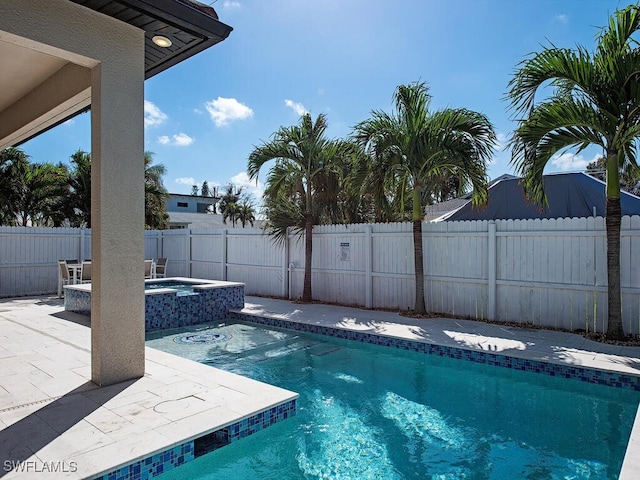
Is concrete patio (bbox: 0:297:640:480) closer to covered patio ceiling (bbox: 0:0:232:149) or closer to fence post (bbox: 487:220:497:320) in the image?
fence post (bbox: 487:220:497:320)

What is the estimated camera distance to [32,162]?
18.0 m

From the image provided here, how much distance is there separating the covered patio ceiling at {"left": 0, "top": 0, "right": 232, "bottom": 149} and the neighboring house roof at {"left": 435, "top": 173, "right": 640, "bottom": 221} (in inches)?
289

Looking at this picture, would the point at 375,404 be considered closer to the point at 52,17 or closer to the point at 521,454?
the point at 521,454

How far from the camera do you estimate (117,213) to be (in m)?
4.13

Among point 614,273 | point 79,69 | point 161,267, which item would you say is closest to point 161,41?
point 79,69

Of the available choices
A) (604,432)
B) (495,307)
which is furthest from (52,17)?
(495,307)

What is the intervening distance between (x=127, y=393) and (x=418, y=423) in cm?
283

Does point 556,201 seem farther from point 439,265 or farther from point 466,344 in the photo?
point 466,344

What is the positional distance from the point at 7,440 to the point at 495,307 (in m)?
7.38

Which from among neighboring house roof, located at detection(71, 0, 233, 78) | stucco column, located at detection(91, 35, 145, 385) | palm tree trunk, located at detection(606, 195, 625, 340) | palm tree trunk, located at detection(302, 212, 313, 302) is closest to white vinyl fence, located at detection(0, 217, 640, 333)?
palm tree trunk, located at detection(302, 212, 313, 302)

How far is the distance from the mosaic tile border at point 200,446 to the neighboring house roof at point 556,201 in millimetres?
7415

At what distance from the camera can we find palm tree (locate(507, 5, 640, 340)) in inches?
239

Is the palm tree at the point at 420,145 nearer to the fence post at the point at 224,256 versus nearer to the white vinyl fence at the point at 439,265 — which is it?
the white vinyl fence at the point at 439,265

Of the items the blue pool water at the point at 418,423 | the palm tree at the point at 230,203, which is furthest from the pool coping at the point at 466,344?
the palm tree at the point at 230,203
